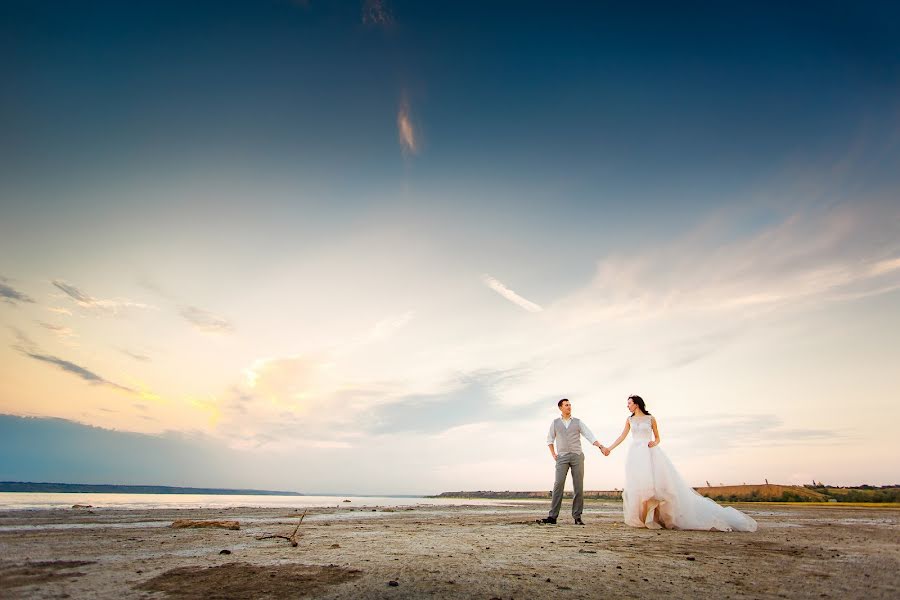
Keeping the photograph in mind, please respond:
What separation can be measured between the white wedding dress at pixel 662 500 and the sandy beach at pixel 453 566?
4.18 ft

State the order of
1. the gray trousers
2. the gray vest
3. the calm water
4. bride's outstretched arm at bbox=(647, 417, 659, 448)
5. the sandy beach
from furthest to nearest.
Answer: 1. the calm water
2. the gray vest
3. the gray trousers
4. bride's outstretched arm at bbox=(647, 417, 659, 448)
5. the sandy beach

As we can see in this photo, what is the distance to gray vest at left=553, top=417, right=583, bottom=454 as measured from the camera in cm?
1177

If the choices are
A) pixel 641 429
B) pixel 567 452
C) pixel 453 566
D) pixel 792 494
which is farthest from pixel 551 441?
pixel 792 494

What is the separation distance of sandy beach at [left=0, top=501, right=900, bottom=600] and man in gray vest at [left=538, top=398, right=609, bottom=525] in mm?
3010

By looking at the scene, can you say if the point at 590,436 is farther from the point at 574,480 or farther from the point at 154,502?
the point at 154,502

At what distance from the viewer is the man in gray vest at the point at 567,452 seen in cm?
1130

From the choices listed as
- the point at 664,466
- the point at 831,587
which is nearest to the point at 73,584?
the point at 831,587

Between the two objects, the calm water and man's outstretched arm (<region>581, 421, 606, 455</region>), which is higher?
man's outstretched arm (<region>581, 421, 606, 455</region>)

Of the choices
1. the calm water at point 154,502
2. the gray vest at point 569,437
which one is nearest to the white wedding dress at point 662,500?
the gray vest at point 569,437

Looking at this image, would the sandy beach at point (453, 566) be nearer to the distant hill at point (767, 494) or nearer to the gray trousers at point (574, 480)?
the gray trousers at point (574, 480)

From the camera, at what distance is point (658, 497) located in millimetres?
9938

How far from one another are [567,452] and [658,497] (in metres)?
2.43

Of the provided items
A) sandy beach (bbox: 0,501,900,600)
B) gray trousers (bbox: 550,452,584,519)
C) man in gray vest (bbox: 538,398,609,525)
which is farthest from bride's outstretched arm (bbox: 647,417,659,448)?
sandy beach (bbox: 0,501,900,600)

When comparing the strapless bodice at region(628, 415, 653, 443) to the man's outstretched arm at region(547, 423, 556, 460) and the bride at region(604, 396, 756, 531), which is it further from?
the man's outstretched arm at region(547, 423, 556, 460)
